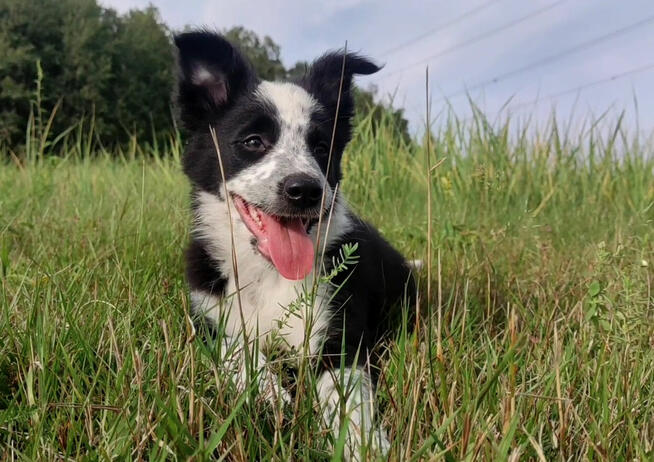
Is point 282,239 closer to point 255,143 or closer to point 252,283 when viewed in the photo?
point 252,283

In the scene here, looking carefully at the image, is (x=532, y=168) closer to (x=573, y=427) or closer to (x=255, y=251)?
(x=255, y=251)

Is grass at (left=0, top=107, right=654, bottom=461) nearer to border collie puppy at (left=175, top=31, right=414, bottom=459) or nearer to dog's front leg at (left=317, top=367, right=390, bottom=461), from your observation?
dog's front leg at (left=317, top=367, right=390, bottom=461)

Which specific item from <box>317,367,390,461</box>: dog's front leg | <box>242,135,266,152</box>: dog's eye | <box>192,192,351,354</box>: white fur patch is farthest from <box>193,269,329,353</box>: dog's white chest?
<box>242,135,266,152</box>: dog's eye

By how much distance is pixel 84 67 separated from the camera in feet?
86.6

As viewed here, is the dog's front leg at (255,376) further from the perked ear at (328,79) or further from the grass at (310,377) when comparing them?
the perked ear at (328,79)

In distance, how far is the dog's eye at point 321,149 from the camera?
2.61 meters

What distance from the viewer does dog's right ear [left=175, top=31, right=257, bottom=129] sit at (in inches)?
106

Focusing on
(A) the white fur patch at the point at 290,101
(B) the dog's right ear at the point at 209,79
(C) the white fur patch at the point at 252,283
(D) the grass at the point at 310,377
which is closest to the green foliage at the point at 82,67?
(D) the grass at the point at 310,377

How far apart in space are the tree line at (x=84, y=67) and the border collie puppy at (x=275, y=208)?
2060 centimetres

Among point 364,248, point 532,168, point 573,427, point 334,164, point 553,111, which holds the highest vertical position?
point 553,111

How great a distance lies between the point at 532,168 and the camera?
5.88 meters

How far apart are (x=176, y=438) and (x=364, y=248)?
1.66 meters

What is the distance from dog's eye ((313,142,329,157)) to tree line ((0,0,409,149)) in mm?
20820

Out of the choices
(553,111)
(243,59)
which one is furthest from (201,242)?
(553,111)
